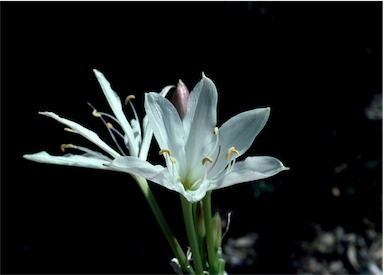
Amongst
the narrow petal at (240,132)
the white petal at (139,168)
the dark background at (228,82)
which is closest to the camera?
the white petal at (139,168)

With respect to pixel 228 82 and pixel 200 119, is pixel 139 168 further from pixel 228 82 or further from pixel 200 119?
pixel 228 82

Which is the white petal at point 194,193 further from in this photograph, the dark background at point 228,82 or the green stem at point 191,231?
the dark background at point 228,82

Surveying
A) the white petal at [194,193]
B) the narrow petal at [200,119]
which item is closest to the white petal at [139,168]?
the white petal at [194,193]

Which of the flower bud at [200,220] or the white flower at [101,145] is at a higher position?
the white flower at [101,145]

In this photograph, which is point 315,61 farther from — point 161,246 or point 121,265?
point 121,265

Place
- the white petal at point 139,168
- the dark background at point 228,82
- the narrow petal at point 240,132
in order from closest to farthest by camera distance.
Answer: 1. the white petal at point 139,168
2. the narrow petal at point 240,132
3. the dark background at point 228,82

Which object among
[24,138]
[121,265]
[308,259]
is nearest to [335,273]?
[308,259]

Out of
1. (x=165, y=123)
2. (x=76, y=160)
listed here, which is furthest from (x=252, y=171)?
(x=76, y=160)
